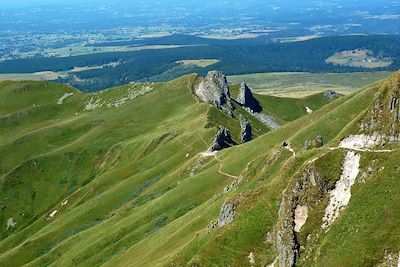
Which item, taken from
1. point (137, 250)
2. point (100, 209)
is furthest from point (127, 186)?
point (137, 250)

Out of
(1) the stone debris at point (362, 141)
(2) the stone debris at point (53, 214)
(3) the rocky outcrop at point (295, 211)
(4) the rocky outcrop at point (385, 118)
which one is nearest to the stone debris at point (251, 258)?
(3) the rocky outcrop at point (295, 211)

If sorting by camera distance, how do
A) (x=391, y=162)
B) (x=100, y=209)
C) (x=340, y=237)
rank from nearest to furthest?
(x=340, y=237)
(x=391, y=162)
(x=100, y=209)

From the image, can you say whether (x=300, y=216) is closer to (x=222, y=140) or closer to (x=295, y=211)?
(x=295, y=211)

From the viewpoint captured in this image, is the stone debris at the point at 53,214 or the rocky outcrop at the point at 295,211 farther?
the stone debris at the point at 53,214

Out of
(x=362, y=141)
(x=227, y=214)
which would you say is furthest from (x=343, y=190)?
(x=227, y=214)

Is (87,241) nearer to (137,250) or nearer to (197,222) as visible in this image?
(137,250)

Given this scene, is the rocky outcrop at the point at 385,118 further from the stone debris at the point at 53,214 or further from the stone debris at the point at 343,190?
the stone debris at the point at 53,214

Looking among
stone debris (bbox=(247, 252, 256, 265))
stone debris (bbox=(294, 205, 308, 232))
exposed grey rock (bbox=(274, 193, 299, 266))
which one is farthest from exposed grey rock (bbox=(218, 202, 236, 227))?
stone debris (bbox=(294, 205, 308, 232))
